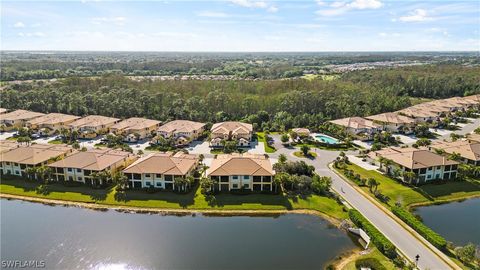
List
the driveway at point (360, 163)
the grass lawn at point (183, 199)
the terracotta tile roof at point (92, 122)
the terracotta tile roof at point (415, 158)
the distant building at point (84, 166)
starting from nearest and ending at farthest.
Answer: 1. the grass lawn at point (183, 199)
2. the distant building at point (84, 166)
3. the terracotta tile roof at point (415, 158)
4. the driveway at point (360, 163)
5. the terracotta tile roof at point (92, 122)

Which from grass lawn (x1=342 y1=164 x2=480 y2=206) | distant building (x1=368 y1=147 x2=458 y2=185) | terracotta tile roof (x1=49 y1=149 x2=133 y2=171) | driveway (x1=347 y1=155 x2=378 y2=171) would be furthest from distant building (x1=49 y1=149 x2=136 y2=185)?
distant building (x1=368 y1=147 x2=458 y2=185)

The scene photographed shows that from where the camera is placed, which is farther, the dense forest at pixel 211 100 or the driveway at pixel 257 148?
the dense forest at pixel 211 100

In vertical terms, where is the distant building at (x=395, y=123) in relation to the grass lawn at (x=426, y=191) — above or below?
above

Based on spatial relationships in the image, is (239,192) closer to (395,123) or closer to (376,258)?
(376,258)

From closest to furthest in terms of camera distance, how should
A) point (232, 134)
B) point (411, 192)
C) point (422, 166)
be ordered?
point (411, 192) → point (422, 166) → point (232, 134)

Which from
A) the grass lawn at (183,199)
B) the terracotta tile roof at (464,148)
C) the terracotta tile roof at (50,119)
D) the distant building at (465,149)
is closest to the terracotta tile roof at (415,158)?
the distant building at (465,149)

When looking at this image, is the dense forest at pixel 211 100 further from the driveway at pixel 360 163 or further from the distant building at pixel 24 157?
the distant building at pixel 24 157

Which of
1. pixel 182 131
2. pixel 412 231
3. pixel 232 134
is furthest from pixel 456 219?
pixel 182 131
